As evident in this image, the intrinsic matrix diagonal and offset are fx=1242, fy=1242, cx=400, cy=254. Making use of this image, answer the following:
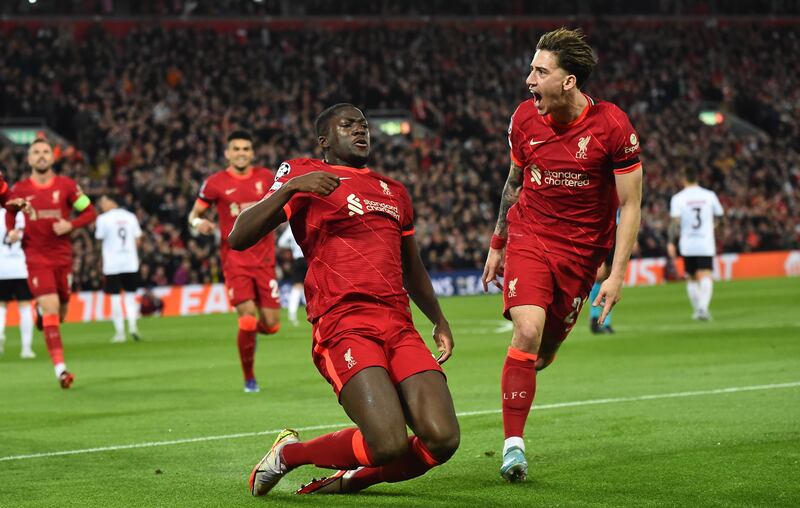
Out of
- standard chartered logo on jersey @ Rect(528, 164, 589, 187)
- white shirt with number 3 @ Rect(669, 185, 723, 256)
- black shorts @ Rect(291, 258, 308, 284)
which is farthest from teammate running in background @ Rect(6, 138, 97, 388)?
white shirt with number 3 @ Rect(669, 185, 723, 256)

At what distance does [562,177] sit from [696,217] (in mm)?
13617

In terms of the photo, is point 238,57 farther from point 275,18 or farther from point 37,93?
point 37,93

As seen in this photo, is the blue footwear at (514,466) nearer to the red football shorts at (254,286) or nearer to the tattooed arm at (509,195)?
the tattooed arm at (509,195)

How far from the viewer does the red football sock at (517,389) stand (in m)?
7.16

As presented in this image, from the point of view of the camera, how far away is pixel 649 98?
45.2 metres

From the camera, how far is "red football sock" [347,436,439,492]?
6.27 meters

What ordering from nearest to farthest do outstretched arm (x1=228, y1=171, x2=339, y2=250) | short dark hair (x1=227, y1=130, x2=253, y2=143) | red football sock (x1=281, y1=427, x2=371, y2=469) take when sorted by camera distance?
outstretched arm (x1=228, y1=171, x2=339, y2=250) → red football sock (x1=281, y1=427, x2=371, y2=469) → short dark hair (x1=227, y1=130, x2=253, y2=143)

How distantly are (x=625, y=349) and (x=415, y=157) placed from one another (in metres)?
21.3

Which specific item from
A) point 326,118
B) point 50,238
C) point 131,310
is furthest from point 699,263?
point 326,118

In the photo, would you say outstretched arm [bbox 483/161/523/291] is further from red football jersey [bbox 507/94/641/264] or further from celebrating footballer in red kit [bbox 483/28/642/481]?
red football jersey [bbox 507/94/641/264]

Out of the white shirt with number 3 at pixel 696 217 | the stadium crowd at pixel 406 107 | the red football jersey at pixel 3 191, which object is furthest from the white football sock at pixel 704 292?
the red football jersey at pixel 3 191

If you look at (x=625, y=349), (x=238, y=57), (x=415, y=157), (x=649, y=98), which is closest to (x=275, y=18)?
(x=238, y=57)

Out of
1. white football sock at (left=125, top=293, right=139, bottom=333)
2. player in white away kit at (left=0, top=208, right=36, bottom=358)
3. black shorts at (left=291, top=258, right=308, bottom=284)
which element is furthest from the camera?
black shorts at (left=291, top=258, right=308, bottom=284)

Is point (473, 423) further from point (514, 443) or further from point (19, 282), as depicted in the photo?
point (19, 282)
